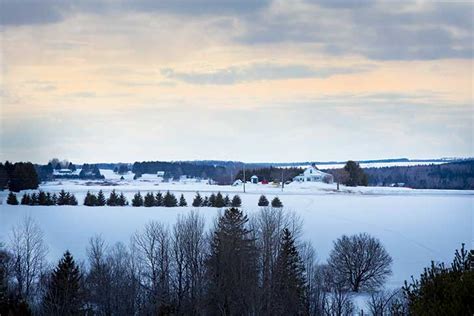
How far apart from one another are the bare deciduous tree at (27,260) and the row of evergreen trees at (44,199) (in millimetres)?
13503

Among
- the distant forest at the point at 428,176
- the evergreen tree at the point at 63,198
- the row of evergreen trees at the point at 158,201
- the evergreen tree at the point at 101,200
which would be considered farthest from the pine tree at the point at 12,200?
the distant forest at the point at 428,176

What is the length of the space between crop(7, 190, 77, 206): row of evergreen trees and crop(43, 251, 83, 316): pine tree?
25123 mm

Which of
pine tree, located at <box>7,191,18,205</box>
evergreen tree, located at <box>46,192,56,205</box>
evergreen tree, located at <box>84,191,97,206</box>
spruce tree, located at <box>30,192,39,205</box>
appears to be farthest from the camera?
evergreen tree, located at <box>84,191,97,206</box>

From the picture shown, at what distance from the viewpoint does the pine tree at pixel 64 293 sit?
22.0 m

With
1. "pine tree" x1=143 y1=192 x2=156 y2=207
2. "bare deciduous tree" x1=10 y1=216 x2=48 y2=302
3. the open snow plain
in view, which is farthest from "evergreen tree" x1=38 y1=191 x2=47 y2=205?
"bare deciduous tree" x1=10 y1=216 x2=48 y2=302

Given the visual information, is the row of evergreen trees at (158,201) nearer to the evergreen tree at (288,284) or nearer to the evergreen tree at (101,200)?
the evergreen tree at (101,200)

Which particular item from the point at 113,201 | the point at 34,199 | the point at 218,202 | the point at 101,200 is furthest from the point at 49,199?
the point at 218,202

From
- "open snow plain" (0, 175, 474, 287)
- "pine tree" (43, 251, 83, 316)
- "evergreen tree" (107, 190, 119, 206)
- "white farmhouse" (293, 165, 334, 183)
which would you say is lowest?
"pine tree" (43, 251, 83, 316)

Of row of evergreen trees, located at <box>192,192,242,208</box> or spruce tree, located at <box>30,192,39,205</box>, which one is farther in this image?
row of evergreen trees, located at <box>192,192,242,208</box>

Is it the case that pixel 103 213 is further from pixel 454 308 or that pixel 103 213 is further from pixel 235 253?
pixel 454 308

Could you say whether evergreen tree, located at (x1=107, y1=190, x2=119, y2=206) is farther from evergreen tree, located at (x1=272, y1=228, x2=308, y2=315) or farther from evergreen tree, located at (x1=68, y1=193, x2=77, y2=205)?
evergreen tree, located at (x1=272, y1=228, x2=308, y2=315)

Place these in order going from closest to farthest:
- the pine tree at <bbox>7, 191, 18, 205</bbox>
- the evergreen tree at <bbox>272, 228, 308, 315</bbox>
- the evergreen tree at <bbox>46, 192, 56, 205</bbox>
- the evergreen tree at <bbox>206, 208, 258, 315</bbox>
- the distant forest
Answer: the evergreen tree at <bbox>206, 208, 258, 315</bbox> < the evergreen tree at <bbox>272, 228, 308, 315</bbox> < the pine tree at <bbox>7, 191, 18, 205</bbox> < the evergreen tree at <bbox>46, 192, 56, 205</bbox> < the distant forest

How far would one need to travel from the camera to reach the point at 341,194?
60000mm

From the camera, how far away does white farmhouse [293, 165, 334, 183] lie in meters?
74.8
